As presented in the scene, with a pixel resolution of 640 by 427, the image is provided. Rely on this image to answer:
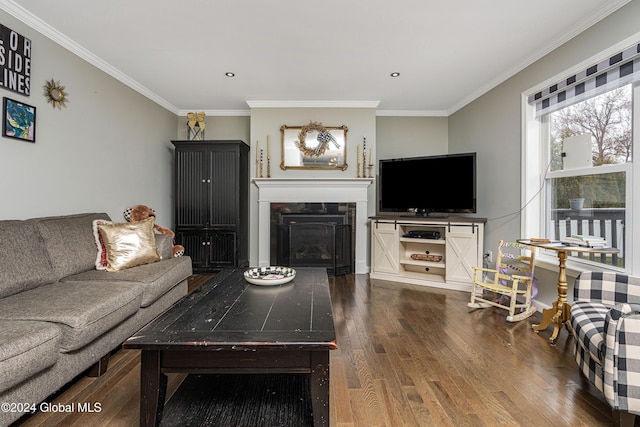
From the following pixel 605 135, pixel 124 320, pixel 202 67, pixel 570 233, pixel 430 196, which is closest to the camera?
pixel 124 320

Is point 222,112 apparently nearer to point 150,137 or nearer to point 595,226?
point 150,137

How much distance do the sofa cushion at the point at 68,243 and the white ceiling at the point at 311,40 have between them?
1.36 meters

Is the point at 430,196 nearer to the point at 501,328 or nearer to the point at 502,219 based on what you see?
the point at 502,219

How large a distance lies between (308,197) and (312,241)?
646 mm

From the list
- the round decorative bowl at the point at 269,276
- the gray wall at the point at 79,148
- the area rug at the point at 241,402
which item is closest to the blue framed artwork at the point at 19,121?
the gray wall at the point at 79,148

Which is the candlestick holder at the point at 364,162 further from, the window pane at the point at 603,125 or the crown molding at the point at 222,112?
the window pane at the point at 603,125

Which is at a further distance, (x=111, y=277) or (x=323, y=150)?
(x=323, y=150)

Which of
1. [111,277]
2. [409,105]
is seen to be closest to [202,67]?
[111,277]

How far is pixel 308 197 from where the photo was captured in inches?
171

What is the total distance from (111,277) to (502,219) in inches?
153

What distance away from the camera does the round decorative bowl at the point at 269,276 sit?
192cm

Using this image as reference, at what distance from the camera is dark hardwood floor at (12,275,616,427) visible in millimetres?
1449

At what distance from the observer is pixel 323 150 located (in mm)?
4375

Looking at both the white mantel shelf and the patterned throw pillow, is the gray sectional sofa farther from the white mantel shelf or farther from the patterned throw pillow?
the white mantel shelf
